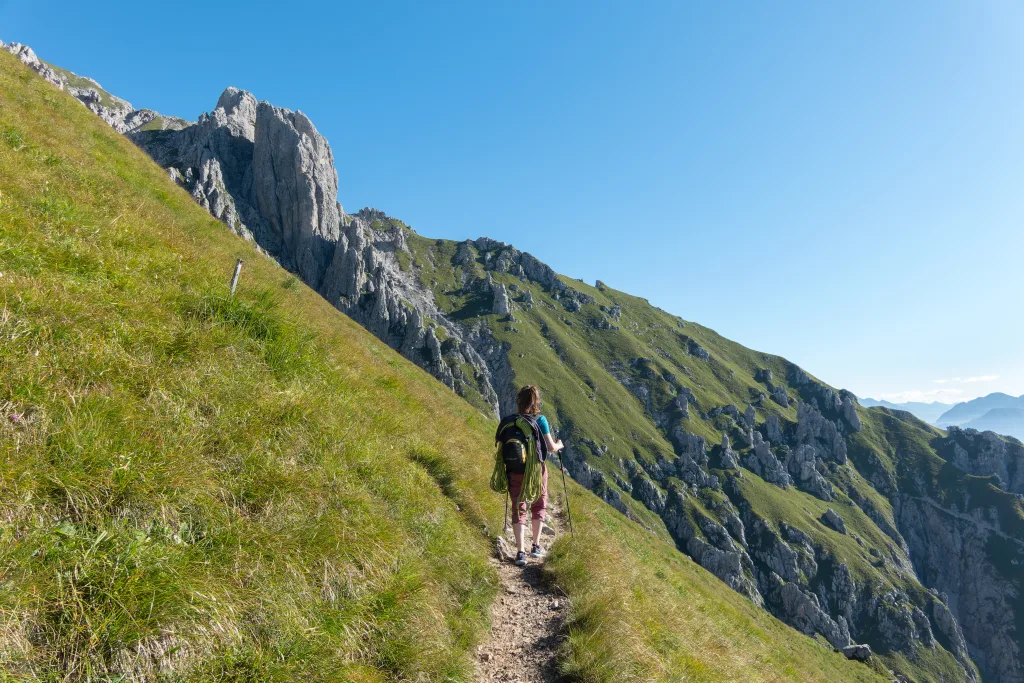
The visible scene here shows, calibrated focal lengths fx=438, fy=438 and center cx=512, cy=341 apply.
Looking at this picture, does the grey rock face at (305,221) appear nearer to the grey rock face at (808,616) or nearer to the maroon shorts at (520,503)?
the grey rock face at (808,616)

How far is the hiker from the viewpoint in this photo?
356 inches

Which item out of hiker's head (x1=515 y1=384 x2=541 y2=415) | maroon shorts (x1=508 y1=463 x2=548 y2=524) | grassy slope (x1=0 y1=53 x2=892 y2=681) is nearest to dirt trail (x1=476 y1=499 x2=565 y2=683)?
grassy slope (x1=0 y1=53 x2=892 y2=681)

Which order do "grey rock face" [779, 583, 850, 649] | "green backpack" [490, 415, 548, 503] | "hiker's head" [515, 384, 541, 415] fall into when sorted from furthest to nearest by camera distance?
"grey rock face" [779, 583, 850, 649] < "hiker's head" [515, 384, 541, 415] < "green backpack" [490, 415, 548, 503]

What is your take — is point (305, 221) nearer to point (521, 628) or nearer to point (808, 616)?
point (521, 628)

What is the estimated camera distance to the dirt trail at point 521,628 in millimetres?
6094

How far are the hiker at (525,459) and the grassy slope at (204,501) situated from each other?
80 centimetres

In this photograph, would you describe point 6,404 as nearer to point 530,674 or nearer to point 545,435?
point 530,674

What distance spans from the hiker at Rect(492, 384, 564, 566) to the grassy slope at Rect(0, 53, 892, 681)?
80 cm

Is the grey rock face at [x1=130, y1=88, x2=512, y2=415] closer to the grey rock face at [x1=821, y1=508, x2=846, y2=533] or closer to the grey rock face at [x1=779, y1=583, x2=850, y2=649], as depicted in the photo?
the grey rock face at [x1=779, y1=583, x2=850, y2=649]

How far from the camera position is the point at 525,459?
359 inches

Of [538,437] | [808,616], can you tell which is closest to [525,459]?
[538,437]

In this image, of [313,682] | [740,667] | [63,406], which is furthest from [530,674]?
[63,406]

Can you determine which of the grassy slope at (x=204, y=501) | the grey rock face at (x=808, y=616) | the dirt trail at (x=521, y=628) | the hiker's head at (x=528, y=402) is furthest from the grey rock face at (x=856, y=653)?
the grey rock face at (x=808, y=616)

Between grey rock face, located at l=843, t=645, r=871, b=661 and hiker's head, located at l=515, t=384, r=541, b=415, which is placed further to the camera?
grey rock face, located at l=843, t=645, r=871, b=661
